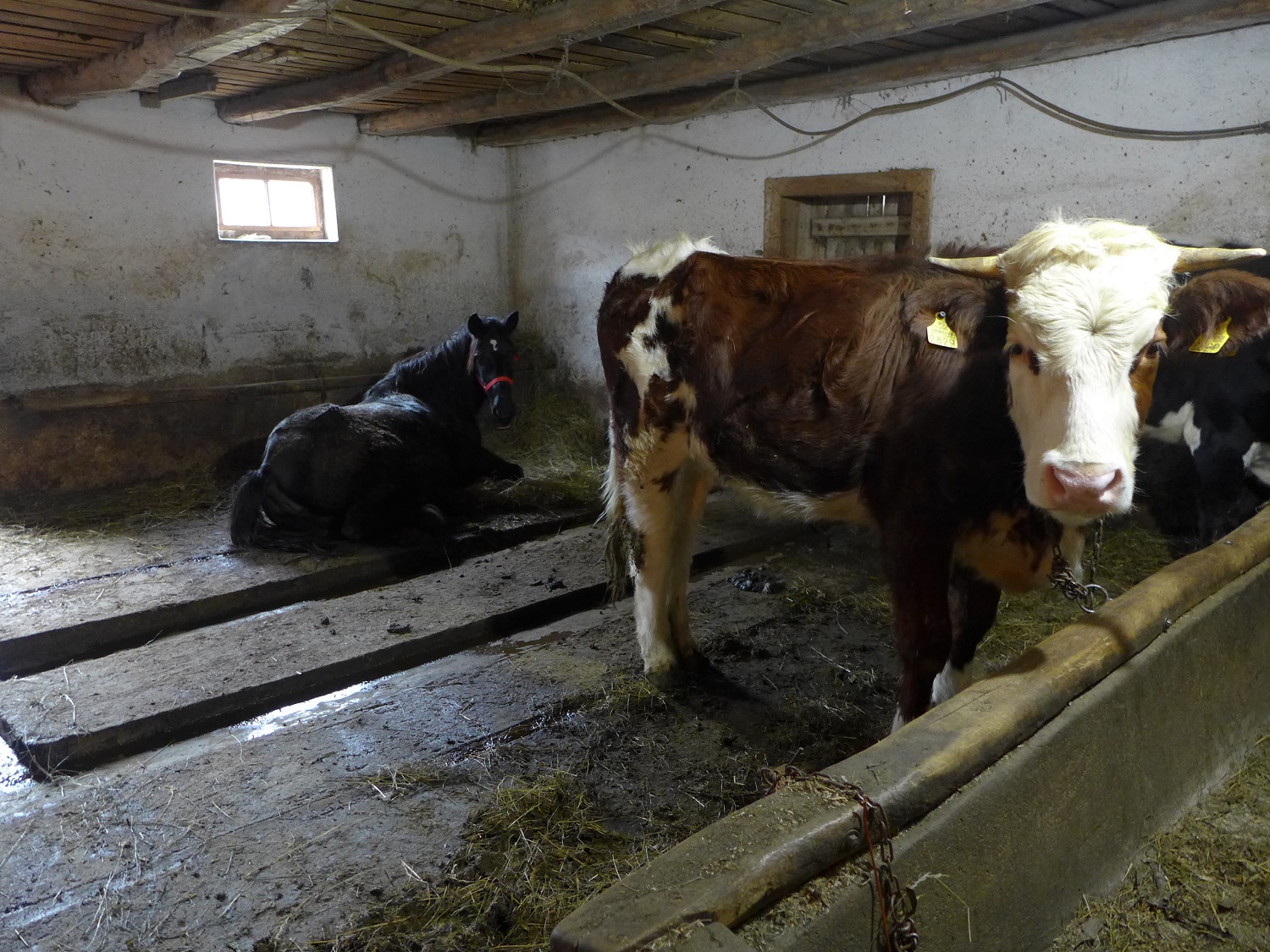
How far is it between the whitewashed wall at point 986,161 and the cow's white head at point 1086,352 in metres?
0.71

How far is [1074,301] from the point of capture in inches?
92.2

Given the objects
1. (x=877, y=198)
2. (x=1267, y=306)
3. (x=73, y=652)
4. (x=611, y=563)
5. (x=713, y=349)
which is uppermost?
(x=877, y=198)

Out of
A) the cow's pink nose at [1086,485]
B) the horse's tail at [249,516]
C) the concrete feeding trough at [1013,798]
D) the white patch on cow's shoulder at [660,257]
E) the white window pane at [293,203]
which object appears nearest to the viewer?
the concrete feeding trough at [1013,798]

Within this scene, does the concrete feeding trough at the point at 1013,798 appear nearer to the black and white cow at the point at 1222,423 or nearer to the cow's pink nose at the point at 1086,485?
the cow's pink nose at the point at 1086,485

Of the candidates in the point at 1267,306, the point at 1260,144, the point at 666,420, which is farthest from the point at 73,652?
the point at 1260,144

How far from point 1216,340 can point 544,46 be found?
3.47 metres

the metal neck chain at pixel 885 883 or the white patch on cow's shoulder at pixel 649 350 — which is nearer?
the metal neck chain at pixel 885 883

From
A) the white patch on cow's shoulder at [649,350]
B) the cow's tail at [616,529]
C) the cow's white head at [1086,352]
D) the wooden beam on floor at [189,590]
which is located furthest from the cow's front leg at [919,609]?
the wooden beam on floor at [189,590]

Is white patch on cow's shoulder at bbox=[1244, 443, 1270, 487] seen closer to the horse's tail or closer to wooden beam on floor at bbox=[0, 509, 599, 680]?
wooden beam on floor at bbox=[0, 509, 599, 680]

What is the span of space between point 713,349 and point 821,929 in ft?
7.37

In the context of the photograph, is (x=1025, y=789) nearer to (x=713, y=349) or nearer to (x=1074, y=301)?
(x=1074, y=301)

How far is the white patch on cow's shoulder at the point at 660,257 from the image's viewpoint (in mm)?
3668

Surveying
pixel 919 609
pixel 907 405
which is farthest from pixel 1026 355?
pixel 919 609

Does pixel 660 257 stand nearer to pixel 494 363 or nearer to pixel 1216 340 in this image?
pixel 1216 340
